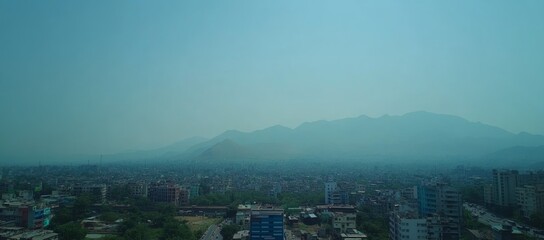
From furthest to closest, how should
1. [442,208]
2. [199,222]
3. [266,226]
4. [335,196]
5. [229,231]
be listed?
1. [335,196]
2. [199,222]
3. [442,208]
4. [229,231]
5. [266,226]

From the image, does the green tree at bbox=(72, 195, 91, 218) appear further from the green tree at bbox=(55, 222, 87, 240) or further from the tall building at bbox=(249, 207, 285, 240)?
the tall building at bbox=(249, 207, 285, 240)

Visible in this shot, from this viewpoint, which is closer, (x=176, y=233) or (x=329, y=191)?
(x=176, y=233)

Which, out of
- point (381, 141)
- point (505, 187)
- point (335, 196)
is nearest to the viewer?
point (505, 187)

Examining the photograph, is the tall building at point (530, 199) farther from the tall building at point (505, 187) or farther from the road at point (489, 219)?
the tall building at point (505, 187)

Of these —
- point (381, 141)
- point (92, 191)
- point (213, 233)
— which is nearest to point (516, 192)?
point (213, 233)

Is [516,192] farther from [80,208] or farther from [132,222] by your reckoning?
[80,208]

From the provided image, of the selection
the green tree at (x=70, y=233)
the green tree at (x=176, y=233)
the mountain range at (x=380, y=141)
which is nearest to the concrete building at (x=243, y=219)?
the green tree at (x=176, y=233)

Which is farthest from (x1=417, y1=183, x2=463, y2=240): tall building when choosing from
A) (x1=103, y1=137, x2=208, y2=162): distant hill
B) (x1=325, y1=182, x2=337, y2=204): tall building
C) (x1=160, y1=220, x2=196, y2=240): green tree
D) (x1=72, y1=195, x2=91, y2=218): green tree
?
(x1=103, y1=137, x2=208, y2=162): distant hill
